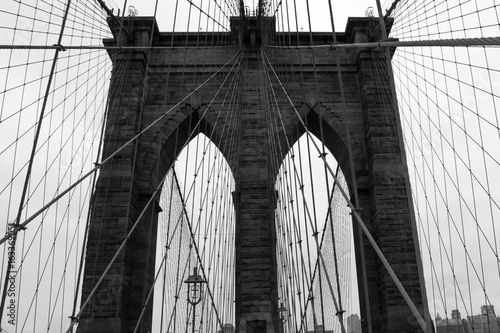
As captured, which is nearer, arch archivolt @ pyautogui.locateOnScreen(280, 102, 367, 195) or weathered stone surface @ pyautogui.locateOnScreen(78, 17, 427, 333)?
weathered stone surface @ pyautogui.locateOnScreen(78, 17, 427, 333)

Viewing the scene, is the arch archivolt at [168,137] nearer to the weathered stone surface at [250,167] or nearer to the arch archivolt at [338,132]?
the weathered stone surface at [250,167]

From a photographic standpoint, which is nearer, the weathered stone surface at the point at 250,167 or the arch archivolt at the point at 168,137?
the weathered stone surface at the point at 250,167

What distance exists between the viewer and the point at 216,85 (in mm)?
13109

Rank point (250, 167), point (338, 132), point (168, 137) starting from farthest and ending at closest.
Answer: point (168, 137)
point (338, 132)
point (250, 167)

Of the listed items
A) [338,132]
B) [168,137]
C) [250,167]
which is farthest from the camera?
[168,137]

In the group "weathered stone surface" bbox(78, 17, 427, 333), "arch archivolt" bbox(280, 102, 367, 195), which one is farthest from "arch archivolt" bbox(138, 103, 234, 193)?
"arch archivolt" bbox(280, 102, 367, 195)

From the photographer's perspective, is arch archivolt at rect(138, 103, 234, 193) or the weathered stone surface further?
arch archivolt at rect(138, 103, 234, 193)

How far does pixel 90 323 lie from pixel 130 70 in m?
6.14

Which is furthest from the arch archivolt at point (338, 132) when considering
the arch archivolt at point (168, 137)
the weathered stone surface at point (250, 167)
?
the arch archivolt at point (168, 137)

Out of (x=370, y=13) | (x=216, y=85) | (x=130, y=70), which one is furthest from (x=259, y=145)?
(x=370, y=13)

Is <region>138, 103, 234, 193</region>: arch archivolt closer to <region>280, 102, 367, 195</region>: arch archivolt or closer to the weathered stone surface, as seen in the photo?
the weathered stone surface

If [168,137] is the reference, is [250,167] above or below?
below

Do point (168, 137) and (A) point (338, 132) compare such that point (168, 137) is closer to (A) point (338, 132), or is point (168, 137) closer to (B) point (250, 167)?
(B) point (250, 167)

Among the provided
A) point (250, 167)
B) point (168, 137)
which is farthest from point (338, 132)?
point (168, 137)
